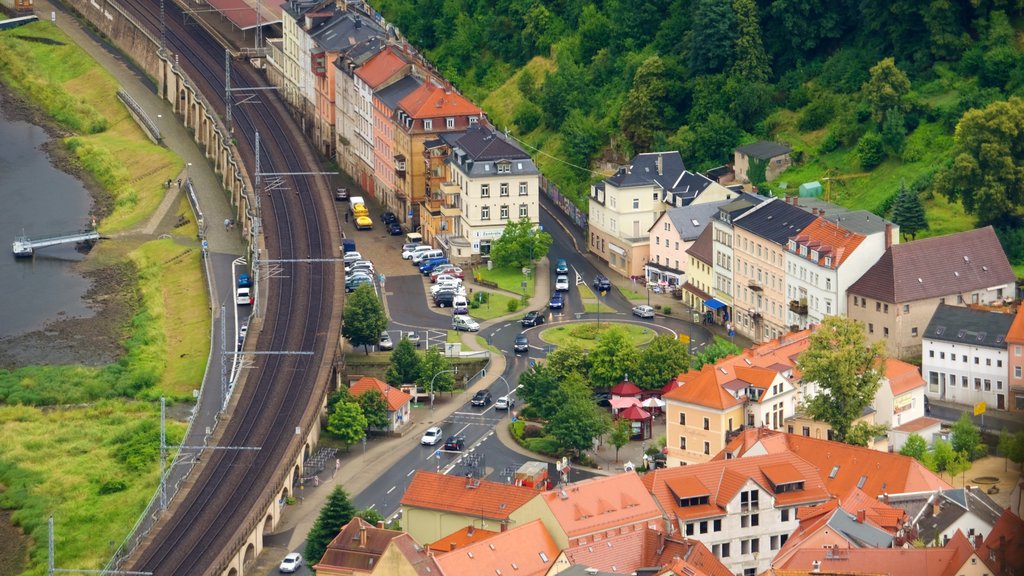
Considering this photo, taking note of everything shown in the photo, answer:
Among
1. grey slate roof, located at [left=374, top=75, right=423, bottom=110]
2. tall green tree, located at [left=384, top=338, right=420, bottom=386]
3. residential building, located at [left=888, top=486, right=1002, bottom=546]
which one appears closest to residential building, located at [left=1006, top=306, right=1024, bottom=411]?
residential building, located at [left=888, top=486, right=1002, bottom=546]

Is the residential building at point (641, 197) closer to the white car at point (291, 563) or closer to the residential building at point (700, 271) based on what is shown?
the residential building at point (700, 271)

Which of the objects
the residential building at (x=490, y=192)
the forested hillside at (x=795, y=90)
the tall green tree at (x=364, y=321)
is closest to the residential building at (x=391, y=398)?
the tall green tree at (x=364, y=321)

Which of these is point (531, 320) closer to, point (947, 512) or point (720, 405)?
point (720, 405)

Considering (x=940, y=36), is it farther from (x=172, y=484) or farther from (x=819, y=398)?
(x=172, y=484)

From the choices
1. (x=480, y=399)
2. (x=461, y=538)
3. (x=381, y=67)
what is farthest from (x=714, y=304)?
(x=461, y=538)

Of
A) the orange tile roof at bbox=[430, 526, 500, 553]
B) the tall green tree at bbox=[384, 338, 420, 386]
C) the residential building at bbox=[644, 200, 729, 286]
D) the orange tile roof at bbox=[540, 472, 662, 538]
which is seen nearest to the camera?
the orange tile roof at bbox=[540, 472, 662, 538]

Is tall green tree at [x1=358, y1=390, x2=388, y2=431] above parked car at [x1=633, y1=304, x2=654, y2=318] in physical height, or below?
below

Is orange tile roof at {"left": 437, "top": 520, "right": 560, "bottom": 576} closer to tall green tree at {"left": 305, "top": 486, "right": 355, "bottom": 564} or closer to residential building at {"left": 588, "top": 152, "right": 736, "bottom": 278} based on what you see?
tall green tree at {"left": 305, "top": 486, "right": 355, "bottom": 564}
